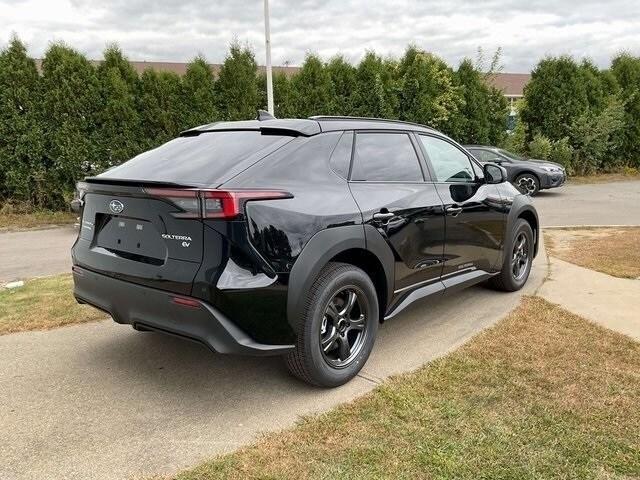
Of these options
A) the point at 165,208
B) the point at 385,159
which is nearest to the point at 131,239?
the point at 165,208

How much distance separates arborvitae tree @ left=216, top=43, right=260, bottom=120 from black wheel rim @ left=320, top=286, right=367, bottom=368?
10.2 meters

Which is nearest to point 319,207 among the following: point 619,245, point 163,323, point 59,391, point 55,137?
point 163,323

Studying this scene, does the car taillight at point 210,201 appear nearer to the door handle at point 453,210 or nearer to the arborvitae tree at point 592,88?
the door handle at point 453,210

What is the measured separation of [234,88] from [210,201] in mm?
10909

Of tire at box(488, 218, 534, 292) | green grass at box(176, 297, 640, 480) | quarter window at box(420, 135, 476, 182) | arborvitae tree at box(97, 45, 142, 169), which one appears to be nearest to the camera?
green grass at box(176, 297, 640, 480)

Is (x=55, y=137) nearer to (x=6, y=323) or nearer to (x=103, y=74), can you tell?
(x=103, y=74)

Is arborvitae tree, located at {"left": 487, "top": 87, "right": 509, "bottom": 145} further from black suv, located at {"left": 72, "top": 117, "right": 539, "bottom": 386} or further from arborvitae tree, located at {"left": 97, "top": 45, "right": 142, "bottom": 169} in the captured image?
black suv, located at {"left": 72, "top": 117, "right": 539, "bottom": 386}

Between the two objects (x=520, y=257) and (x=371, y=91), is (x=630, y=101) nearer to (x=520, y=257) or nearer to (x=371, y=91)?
(x=371, y=91)

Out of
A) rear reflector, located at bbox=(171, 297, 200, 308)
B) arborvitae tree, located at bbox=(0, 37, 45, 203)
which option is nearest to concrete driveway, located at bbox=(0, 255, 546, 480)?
rear reflector, located at bbox=(171, 297, 200, 308)

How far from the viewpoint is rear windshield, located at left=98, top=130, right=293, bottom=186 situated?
10.2ft

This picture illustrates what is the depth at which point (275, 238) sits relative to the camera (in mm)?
3016

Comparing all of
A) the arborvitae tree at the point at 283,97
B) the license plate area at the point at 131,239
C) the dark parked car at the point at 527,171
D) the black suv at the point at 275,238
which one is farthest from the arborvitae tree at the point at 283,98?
the license plate area at the point at 131,239

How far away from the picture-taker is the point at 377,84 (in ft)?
50.1

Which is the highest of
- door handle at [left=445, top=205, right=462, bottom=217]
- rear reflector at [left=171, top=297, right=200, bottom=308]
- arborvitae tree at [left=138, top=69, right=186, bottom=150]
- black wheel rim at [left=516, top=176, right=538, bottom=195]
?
arborvitae tree at [left=138, top=69, right=186, bottom=150]
